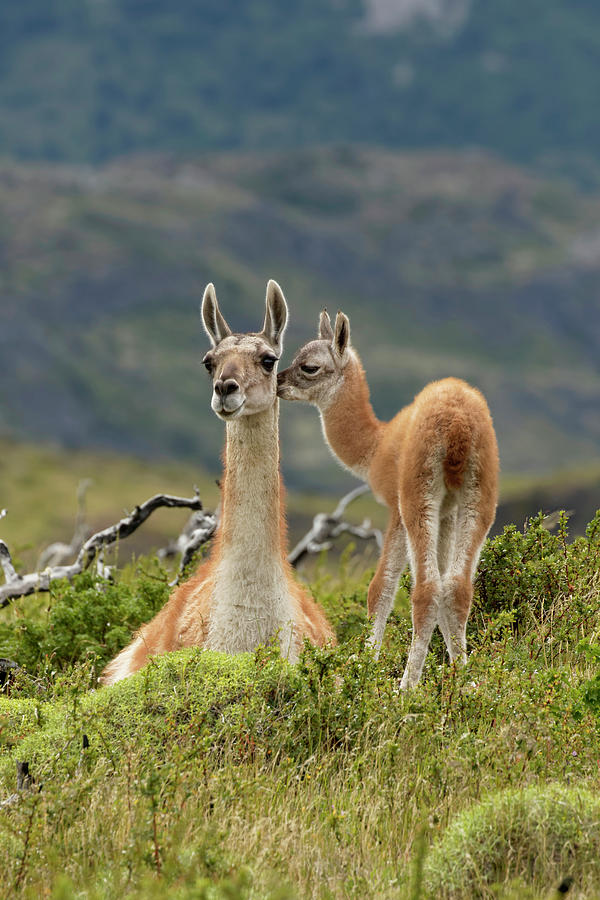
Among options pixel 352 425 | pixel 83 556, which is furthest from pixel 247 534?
pixel 83 556

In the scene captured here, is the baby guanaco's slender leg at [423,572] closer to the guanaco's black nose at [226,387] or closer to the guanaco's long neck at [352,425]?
the guanaco's black nose at [226,387]

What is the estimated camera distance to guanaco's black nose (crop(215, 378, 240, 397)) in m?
7.38

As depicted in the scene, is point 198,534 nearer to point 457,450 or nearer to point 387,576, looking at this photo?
point 387,576

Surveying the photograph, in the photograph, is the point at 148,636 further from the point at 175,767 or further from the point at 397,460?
the point at 175,767

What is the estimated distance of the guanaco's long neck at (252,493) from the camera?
7613mm

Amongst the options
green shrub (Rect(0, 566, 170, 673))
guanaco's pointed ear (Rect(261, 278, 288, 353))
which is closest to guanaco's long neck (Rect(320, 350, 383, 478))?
guanaco's pointed ear (Rect(261, 278, 288, 353))

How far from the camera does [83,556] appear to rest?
11266 millimetres

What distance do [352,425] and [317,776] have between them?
13.9 ft

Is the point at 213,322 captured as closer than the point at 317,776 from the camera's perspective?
No

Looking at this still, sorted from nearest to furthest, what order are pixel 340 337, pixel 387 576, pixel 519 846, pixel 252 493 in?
pixel 519 846
pixel 252 493
pixel 387 576
pixel 340 337

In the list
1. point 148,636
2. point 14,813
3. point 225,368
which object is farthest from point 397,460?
point 14,813

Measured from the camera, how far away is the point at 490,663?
7.11 m

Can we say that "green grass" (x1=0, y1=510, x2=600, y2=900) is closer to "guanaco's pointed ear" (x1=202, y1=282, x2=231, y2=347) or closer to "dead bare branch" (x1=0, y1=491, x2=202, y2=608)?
"dead bare branch" (x1=0, y1=491, x2=202, y2=608)

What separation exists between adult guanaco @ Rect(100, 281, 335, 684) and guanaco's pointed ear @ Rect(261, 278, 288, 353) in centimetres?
1
